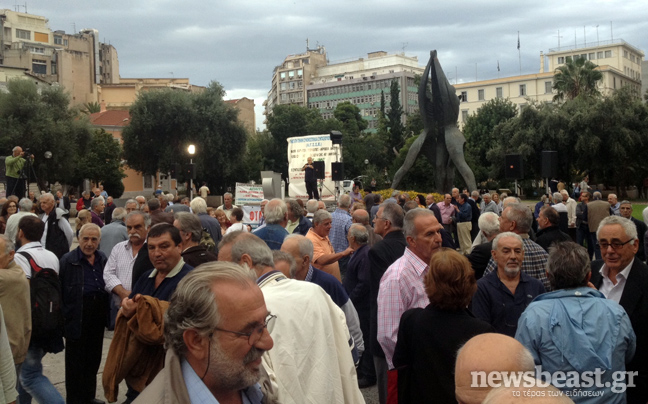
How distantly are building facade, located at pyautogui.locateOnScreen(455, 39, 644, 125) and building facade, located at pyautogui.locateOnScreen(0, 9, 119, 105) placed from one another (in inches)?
1989

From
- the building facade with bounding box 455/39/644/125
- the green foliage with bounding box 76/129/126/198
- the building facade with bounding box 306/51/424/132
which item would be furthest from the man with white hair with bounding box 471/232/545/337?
the building facade with bounding box 306/51/424/132

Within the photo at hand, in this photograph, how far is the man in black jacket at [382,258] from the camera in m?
5.08

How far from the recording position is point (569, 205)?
1391 centimetres

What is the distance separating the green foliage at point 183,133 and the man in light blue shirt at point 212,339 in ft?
145

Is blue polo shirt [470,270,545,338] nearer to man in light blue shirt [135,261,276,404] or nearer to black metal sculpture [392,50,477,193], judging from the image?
man in light blue shirt [135,261,276,404]

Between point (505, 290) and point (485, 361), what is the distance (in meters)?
2.37

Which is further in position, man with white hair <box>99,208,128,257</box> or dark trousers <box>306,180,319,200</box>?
dark trousers <box>306,180,319,200</box>

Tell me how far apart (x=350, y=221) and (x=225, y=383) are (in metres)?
6.81

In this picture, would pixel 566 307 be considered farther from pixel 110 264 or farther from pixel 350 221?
pixel 350 221

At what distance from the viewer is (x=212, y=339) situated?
212 centimetres

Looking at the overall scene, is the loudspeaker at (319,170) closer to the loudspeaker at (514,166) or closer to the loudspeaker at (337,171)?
the loudspeaker at (337,171)

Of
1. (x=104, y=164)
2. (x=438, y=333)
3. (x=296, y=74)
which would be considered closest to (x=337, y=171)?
(x=438, y=333)

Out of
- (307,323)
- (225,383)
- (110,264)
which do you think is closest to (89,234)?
(110,264)

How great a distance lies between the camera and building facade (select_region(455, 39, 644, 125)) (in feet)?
297
